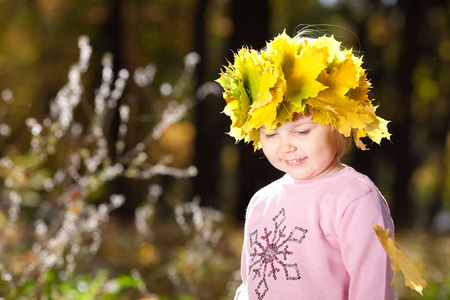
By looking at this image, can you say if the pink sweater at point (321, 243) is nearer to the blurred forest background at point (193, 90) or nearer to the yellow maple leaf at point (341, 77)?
the yellow maple leaf at point (341, 77)

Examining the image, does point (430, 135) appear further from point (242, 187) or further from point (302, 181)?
point (302, 181)

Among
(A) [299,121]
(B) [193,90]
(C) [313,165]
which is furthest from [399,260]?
(B) [193,90]

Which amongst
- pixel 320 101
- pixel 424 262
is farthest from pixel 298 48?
pixel 424 262

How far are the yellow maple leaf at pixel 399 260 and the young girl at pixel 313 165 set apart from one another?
6 cm

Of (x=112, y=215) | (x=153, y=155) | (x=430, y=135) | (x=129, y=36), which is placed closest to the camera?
(x=112, y=215)

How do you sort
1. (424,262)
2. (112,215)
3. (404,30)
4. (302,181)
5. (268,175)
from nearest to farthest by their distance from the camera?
(302,181) → (424,262) → (268,175) → (112,215) → (404,30)

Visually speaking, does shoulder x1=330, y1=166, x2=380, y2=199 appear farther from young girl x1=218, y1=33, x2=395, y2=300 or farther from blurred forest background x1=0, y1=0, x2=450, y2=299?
blurred forest background x1=0, y1=0, x2=450, y2=299

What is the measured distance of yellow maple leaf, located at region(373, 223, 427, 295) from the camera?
1.85 meters

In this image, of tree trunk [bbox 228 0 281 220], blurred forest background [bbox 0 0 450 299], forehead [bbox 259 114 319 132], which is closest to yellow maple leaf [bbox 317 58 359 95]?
forehead [bbox 259 114 319 132]

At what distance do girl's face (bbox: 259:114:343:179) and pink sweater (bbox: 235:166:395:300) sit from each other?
0.05m

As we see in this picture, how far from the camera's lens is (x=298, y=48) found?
214 centimetres

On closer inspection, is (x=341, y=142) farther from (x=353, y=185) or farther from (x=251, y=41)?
(x=251, y=41)

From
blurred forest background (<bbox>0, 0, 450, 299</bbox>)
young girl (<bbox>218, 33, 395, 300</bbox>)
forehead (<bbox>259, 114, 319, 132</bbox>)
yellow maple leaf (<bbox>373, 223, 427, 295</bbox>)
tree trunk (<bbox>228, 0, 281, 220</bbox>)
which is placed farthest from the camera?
→ tree trunk (<bbox>228, 0, 281, 220</bbox>)

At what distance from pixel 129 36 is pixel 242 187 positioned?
5.64 meters
